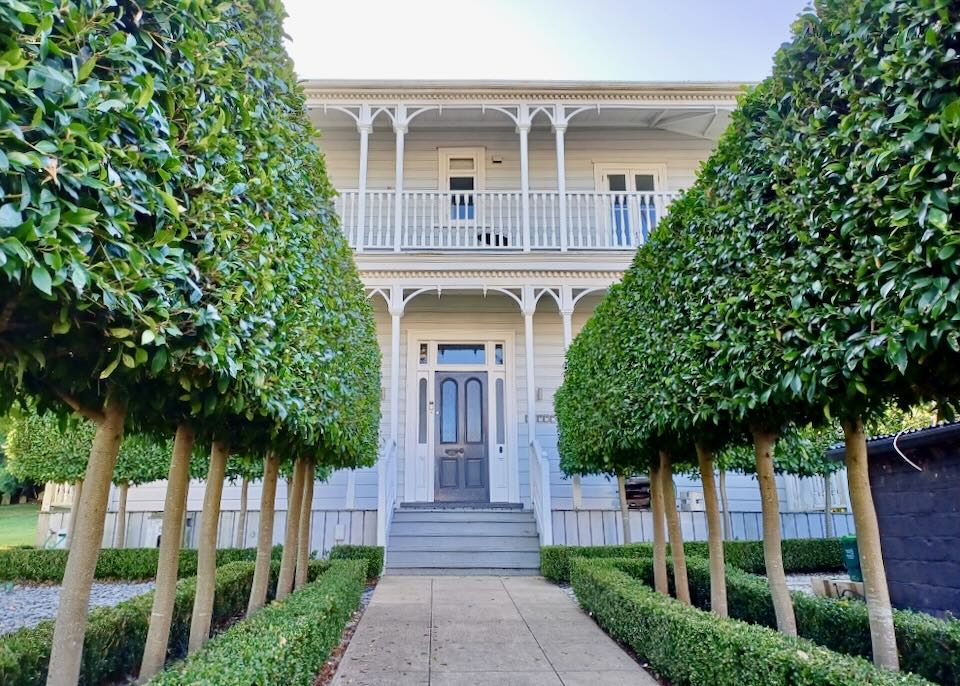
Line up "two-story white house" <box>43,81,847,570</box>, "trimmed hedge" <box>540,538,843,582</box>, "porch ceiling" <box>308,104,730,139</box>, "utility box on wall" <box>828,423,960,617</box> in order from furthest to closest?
"porch ceiling" <box>308,104,730,139</box>, "two-story white house" <box>43,81,847,570</box>, "trimmed hedge" <box>540,538,843,582</box>, "utility box on wall" <box>828,423,960,617</box>

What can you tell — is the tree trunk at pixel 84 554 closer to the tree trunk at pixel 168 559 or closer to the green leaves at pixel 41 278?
the tree trunk at pixel 168 559

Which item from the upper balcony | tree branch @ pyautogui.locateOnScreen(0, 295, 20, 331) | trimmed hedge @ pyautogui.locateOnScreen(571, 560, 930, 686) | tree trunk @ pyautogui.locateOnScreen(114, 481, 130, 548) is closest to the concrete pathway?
trimmed hedge @ pyautogui.locateOnScreen(571, 560, 930, 686)

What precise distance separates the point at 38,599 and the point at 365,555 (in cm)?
357

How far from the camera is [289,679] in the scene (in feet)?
8.76

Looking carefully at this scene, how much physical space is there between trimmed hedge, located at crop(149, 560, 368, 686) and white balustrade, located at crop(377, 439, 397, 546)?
3.17 m

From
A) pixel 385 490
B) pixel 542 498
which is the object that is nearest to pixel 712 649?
pixel 542 498

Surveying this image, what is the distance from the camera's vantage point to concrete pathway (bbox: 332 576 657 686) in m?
3.44

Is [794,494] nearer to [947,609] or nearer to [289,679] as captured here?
[947,609]

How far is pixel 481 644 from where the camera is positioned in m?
4.13

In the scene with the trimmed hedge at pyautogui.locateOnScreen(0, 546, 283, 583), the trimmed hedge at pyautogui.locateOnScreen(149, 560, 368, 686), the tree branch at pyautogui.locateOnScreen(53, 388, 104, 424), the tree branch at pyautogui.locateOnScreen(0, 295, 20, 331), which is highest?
the tree branch at pyautogui.locateOnScreen(0, 295, 20, 331)

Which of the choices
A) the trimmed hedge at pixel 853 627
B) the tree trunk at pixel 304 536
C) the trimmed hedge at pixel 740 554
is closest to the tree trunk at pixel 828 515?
the trimmed hedge at pixel 740 554

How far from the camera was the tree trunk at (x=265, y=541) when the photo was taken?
3.93 metres

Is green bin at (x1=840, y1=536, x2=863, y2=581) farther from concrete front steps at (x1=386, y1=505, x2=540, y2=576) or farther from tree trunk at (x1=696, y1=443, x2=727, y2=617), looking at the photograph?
concrete front steps at (x1=386, y1=505, x2=540, y2=576)

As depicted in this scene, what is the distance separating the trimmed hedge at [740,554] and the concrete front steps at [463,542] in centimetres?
47
